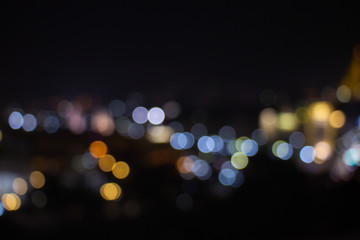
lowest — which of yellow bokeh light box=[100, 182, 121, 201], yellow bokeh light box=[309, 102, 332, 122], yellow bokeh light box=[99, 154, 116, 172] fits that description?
yellow bokeh light box=[100, 182, 121, 201]

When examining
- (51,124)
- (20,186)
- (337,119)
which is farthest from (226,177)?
(20,186)

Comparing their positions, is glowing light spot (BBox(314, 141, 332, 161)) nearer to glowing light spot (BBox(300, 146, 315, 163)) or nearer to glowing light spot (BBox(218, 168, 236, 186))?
glowing light spot (BBox(300, 146, 315, 163))

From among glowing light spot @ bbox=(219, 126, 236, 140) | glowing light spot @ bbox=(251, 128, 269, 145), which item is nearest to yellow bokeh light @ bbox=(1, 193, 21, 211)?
glowing light spot @ bbox=(251, 128, 269, 145)

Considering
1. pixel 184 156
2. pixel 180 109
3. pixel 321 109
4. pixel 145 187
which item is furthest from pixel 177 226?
pixel 180 109

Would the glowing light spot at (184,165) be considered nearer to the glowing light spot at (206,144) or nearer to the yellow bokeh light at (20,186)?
the glowing light spot at (206,144)

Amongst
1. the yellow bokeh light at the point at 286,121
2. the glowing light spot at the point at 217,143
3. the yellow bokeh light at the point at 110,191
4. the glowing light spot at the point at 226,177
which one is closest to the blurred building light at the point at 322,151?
the yellow bokeh light at the point at 286,121
